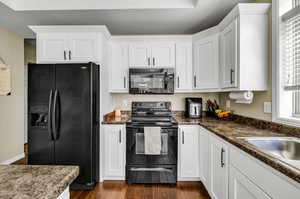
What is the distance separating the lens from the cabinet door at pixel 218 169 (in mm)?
1681

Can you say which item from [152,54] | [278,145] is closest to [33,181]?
[278,145]

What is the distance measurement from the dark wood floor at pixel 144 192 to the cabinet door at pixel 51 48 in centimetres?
190

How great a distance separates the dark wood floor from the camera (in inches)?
89.7

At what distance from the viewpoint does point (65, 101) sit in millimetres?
2391

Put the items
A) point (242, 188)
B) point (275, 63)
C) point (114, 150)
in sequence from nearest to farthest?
1. point (242, 188)
2. point (275, 63)
3. point (114, 150)

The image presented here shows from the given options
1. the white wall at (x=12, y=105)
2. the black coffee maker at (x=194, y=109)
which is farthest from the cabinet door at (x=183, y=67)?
the white wall at (x=12, y=105)

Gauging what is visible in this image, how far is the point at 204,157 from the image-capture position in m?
2.39

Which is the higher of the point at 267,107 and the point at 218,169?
the point at 267,107

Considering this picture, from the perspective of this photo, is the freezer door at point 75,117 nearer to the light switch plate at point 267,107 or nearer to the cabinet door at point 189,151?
the cabinet door at point 189,151

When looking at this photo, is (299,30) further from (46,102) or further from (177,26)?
(46,102)

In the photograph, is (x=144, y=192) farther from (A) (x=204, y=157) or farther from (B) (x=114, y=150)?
(A) (x=204, y=157)

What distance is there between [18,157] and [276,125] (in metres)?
4.33

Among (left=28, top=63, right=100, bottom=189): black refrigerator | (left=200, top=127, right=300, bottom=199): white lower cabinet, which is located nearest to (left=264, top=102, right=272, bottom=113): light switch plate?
(left=200, top=127, right=300, bottom=199): white lower cabinet

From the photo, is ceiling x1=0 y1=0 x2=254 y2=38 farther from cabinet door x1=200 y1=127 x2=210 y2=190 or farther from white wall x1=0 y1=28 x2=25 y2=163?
cabinet door x1=200 y1=127 x2=210 y2=190
